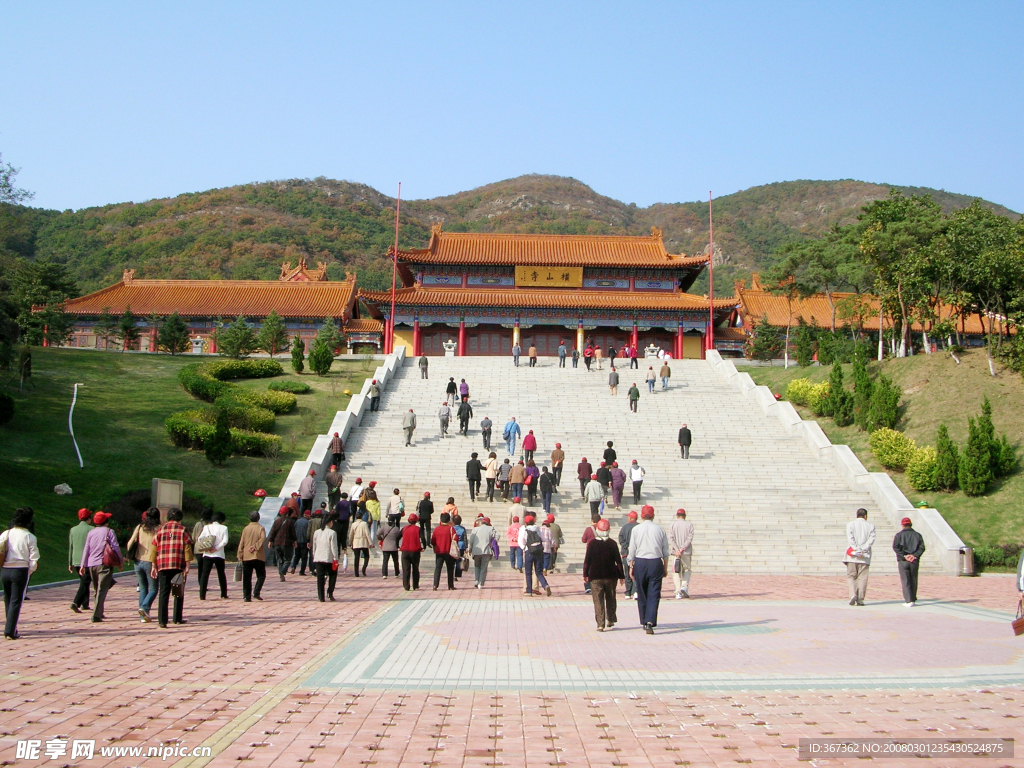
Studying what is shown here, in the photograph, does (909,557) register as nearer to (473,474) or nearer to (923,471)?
(473,474)

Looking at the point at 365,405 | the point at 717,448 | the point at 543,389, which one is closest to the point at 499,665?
the point at 717,448

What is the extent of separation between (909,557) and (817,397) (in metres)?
16.9

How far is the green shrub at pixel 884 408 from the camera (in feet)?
79.8

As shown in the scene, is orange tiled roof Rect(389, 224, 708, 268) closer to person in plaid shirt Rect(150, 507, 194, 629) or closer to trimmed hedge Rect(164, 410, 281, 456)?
trimmed hedge Rect(164, 410, 281, 456)

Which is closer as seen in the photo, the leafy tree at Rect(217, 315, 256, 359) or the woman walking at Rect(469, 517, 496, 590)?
the woman walking at Rect(469, 517, 496, 590)

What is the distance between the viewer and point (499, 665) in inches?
288

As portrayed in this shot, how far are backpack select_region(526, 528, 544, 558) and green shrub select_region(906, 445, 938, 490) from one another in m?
12.8

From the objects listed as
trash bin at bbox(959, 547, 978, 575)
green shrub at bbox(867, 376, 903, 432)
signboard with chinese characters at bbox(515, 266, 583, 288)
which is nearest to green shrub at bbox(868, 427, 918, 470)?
green shrub at bbox(867, 376, 903, 432)

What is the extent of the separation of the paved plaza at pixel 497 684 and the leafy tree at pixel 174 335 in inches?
1200

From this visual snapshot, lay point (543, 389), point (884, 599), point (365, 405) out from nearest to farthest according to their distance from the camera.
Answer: point (884, 599), point (365, 405), point (543, 389)

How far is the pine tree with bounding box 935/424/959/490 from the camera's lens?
2084 centimetres

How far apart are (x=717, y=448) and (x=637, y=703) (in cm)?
1777

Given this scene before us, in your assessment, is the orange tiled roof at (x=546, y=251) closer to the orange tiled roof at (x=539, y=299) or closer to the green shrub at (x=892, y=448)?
the orange tiled roof at (x=539, y=299)

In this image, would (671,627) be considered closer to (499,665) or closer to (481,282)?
(499,665)
